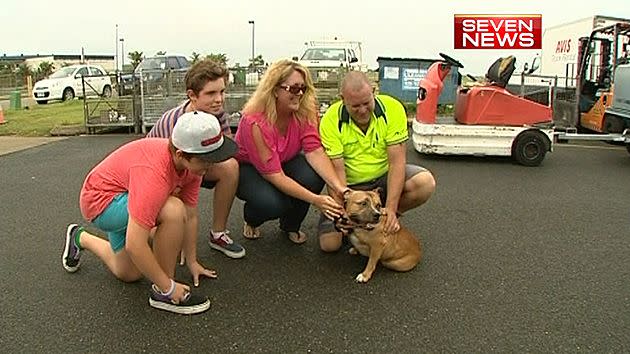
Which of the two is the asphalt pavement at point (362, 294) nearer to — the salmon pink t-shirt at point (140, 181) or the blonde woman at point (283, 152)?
the blonde woman at point (283, 152)

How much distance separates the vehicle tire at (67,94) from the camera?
2086 cm

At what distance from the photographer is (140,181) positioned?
103 inches

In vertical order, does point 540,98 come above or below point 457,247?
above

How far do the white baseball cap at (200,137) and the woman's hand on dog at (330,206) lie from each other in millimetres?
840

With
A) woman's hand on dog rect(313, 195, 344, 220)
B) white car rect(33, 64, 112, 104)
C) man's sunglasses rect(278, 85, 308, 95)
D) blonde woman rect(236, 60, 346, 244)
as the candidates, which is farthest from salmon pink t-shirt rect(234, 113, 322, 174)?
white car rect(33, 64, 112, 104)

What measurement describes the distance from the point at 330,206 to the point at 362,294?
0.54 meters

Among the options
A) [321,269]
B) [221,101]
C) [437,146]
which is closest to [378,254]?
[321,269]

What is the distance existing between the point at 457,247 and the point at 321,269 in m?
1.07

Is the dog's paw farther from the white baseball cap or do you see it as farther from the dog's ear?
the white baseball cap

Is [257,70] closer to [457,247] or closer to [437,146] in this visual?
[437,146]

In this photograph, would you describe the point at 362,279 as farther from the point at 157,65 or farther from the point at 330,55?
the point at 157,65

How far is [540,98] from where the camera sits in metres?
10.1

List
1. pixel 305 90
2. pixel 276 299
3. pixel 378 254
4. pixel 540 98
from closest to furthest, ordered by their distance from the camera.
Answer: pixel 276 299
pixel 378 254
pixel 305 90
pixel 540 98

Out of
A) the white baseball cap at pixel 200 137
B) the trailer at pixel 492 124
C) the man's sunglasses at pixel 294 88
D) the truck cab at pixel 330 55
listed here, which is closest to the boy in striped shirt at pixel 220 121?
the man's sunglasses at pixel 294 88
